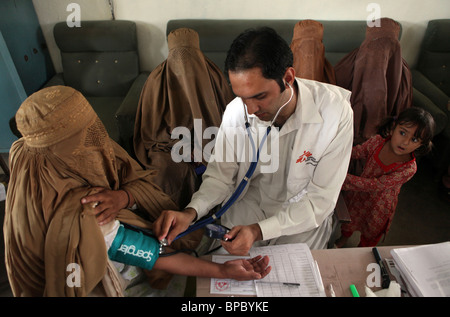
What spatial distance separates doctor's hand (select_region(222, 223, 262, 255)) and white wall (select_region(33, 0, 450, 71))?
101 inches

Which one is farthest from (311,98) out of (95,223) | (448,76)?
(448,76)

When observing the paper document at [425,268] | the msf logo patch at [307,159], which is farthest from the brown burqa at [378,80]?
the paper document at [425,268]

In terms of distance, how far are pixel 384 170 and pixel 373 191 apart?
0.54 ft

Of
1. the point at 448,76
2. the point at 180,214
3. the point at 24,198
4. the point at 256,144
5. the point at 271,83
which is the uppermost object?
the point at 271,83

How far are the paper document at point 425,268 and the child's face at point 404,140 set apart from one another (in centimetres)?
73

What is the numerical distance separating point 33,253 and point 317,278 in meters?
0.96

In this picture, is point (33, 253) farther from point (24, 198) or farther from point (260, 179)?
point (260, 179)

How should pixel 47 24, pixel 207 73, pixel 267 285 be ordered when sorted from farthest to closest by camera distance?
pixel 47 24 < pixel 207 73 < pixel 267 285

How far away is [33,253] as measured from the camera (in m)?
0.93

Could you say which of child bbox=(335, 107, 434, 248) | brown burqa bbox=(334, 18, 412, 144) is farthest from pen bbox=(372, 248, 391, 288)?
brown burqa bbox=(334, 18, 412, 144)

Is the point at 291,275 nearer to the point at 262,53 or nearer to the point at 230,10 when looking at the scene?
the point at 262,53

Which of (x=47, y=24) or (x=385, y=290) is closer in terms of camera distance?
(x=385, y=290)

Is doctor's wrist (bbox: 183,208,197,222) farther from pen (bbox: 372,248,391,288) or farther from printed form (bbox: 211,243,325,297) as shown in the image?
pen (bbox: 372,248,391,288)
